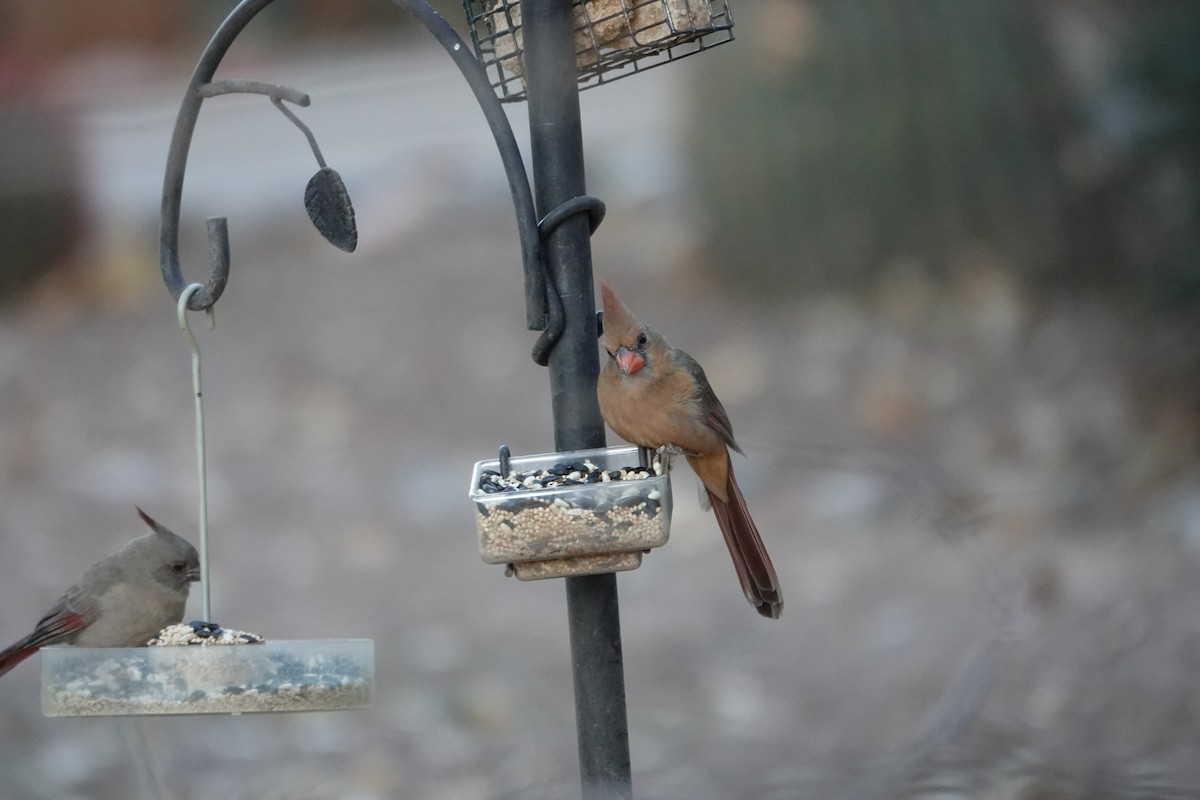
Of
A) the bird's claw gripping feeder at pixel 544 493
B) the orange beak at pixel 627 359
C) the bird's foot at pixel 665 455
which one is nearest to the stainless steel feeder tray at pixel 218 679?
the bird's claw gripping feeder at pixel 544 493

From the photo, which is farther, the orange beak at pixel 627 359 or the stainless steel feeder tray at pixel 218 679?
the orange beak at pixel 627 359

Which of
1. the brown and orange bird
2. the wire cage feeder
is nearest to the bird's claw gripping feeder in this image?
the wire cage feeder

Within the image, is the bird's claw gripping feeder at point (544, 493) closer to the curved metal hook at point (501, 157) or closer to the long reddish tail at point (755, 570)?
the curved metal hook at point (501, 157)

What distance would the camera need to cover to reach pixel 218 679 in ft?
7.62

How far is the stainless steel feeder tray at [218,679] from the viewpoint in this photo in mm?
2307

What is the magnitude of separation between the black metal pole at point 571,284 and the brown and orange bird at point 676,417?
1.22 ft

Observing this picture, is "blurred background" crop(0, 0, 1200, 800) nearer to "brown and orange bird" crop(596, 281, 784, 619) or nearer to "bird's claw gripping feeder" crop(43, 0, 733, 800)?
"brown and orange bird" crop(596, 281, 784, 619)

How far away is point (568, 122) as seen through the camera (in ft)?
8.10

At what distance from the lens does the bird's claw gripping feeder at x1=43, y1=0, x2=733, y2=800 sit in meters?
2.33

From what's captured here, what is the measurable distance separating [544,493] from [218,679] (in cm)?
61

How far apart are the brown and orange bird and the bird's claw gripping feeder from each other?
389 mm

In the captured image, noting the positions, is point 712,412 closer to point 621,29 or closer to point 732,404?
point 621,29

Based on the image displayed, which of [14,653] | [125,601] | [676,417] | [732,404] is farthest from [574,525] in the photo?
[732,404]

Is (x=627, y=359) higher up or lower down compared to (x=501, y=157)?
lower down
